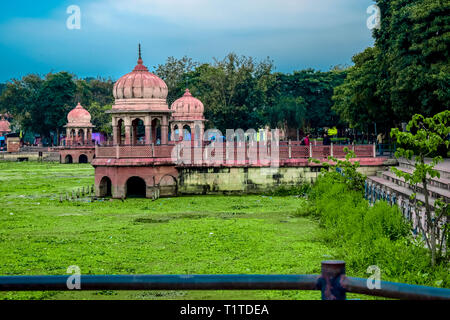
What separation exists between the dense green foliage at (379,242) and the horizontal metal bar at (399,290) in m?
4.80

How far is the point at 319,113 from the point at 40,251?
52538 mm

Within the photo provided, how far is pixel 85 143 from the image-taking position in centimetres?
5909

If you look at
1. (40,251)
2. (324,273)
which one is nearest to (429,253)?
(324,273)

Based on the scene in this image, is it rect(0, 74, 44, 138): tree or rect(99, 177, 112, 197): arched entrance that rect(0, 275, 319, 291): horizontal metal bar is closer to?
rect(99, 177, 112, 197): arched entrance

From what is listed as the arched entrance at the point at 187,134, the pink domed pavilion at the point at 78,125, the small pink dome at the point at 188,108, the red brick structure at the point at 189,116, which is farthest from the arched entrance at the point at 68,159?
the small pink dome at the point at 188,108

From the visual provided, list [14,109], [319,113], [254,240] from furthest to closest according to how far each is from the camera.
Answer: [14,109] → [319,113] → [254,240]

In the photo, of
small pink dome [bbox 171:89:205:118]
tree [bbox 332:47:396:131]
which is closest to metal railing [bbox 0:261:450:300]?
tree [bbox 332:47:396:131]

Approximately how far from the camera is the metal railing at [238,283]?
125 inches

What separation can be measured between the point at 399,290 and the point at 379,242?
721 centimetres

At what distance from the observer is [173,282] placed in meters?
3.35

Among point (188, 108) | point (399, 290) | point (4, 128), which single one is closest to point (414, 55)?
point (188, 108)

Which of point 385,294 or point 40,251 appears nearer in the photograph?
point 385,294

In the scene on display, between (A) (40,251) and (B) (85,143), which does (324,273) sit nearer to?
(A) (40,251)

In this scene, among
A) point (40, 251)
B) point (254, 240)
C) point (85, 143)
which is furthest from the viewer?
point (85, 143)
